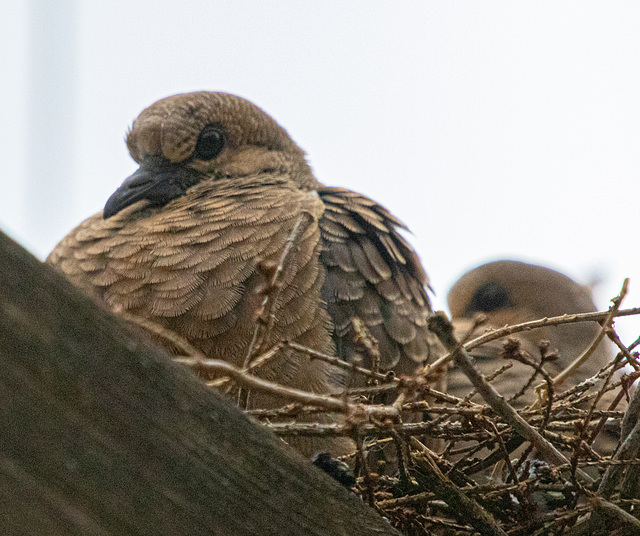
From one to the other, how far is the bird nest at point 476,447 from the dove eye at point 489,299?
7.31ft

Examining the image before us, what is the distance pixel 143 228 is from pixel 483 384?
3.82 ft

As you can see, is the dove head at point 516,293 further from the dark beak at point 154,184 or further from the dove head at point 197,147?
the dark beak at point 154,184

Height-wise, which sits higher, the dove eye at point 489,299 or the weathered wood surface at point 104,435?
the weathered wood surface at point 104,435

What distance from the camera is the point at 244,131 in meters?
2.41

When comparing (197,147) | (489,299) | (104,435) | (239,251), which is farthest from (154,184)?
(489,299)

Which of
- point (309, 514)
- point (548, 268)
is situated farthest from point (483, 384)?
point (548, 268)

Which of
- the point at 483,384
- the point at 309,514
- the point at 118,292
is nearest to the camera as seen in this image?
the point at 309,514

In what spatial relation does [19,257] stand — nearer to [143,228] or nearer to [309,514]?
[309,514]

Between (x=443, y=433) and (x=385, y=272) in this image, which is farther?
(x=385, y=272)

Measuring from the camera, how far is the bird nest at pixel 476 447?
1.09 m

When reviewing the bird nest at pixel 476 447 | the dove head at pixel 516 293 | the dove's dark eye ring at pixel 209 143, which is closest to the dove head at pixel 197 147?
the dove's dark eye ring at pixel 209 143

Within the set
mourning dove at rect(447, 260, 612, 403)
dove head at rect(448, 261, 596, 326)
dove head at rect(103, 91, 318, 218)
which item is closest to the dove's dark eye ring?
dove head at rect(103, 91, 318, 218)

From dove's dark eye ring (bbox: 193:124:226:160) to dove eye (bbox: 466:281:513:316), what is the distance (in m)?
1.85

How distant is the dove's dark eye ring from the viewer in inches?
90.5
